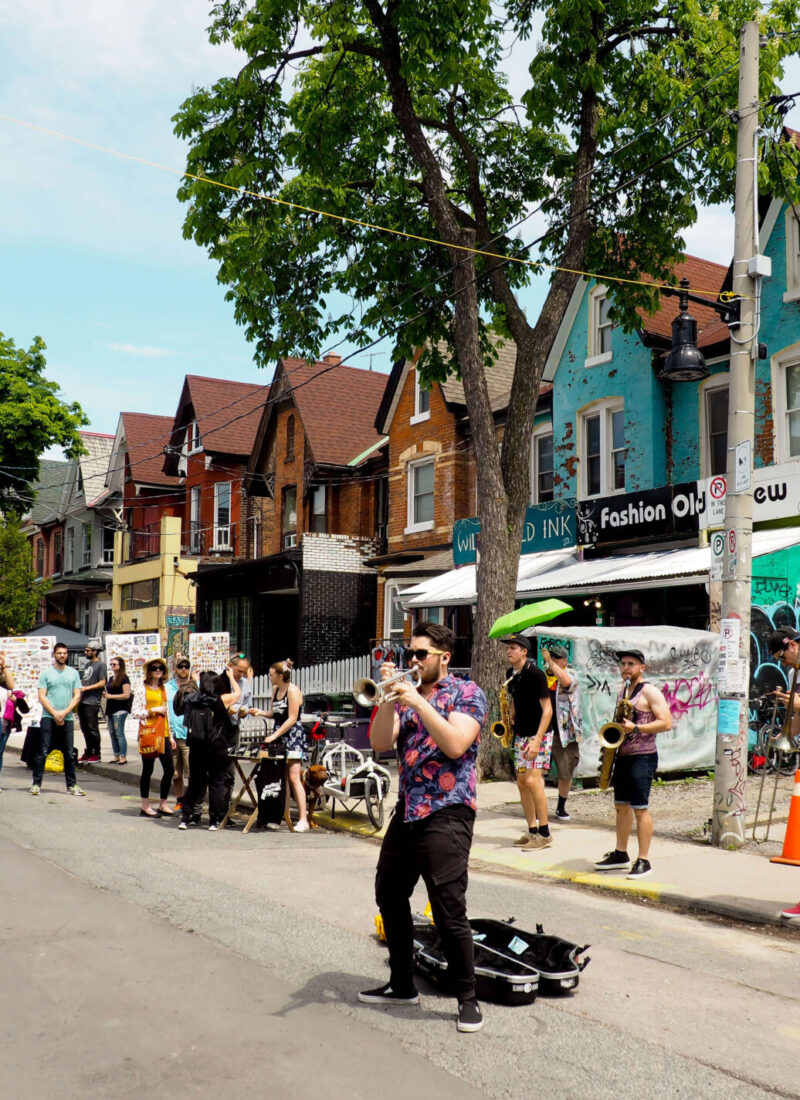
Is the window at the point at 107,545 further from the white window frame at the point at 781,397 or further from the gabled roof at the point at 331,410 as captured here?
the white window frame at the point at 781,397

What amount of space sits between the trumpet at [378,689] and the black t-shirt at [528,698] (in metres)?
4.84

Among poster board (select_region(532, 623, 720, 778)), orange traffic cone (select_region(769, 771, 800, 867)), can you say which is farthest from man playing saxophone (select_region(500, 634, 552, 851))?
poster board (select_region(532, 623, 720, 778))

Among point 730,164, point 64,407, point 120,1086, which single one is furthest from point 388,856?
point 64,407

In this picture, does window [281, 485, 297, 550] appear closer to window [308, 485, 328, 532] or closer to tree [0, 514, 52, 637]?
window [308, 485, 328, 532]

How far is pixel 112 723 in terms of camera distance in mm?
18016

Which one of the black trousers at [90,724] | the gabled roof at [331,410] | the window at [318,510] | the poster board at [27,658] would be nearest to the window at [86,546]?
the gabled roof at [331,410]

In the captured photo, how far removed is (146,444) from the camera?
41.7 metres

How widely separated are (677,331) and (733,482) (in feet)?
5.49

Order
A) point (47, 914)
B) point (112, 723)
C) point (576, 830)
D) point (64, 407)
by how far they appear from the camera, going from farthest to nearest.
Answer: point (64, 407), point (112, 723), point (576, 830), point (47, 914)

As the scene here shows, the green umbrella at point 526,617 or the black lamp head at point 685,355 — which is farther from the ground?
the black lamp head at point 685,355

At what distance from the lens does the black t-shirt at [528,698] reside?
9837 millimetres

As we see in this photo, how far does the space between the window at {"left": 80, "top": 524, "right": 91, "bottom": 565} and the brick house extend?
43.3ft

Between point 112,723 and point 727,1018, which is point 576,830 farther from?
point 112,723

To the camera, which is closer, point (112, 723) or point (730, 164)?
point (730, 164)
